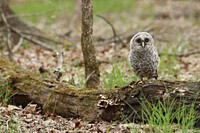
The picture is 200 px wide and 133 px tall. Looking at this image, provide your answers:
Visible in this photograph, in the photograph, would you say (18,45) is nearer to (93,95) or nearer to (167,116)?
(93,95)

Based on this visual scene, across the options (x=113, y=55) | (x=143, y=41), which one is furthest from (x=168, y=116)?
(x=113, y=55)

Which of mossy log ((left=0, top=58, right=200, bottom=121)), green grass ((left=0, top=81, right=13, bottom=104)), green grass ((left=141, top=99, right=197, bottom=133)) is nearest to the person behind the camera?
green grass ((left=141, top=99, right=197, bottom=133))

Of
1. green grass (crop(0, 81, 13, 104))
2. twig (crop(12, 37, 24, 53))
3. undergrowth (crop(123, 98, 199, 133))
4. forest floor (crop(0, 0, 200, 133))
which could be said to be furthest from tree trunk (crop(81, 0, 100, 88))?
twig (crop(12, 37, 24, 53))

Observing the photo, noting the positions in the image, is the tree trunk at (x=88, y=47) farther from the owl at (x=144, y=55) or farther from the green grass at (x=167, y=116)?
the green grass at (x=167, y=116)

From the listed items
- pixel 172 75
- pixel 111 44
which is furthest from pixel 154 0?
pixel 172 75

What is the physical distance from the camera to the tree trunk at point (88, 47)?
20.1ft

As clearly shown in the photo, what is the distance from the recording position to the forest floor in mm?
5480

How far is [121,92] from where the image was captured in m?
5.37

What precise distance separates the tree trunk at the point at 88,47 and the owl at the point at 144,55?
1.91 feet

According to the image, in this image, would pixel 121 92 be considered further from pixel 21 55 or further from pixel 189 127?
pixel 21 55

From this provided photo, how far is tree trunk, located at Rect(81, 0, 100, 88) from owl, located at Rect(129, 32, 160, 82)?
1.91 ft

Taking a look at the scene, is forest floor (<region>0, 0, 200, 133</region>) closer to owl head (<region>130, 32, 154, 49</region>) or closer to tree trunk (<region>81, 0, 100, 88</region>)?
tree trunk (<region>81, 0, 100, 88</region>)

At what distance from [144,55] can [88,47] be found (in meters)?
0.77

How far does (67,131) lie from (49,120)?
0.41m
